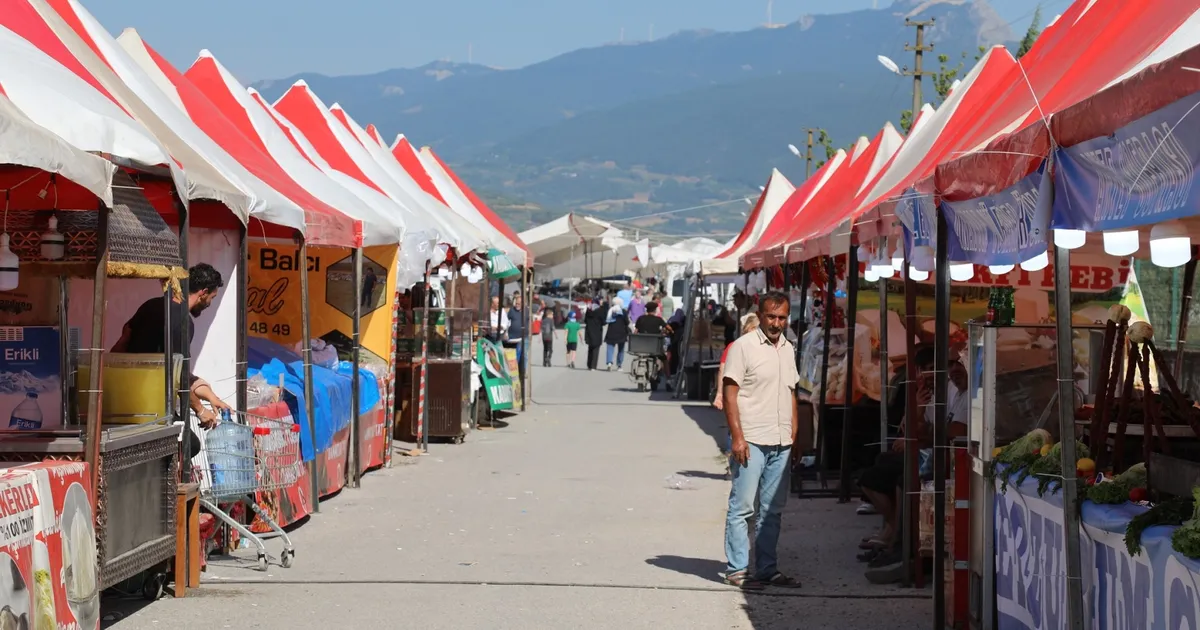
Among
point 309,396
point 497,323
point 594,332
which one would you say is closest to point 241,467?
point 309,396

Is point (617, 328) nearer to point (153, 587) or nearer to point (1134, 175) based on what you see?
point (153, 587)

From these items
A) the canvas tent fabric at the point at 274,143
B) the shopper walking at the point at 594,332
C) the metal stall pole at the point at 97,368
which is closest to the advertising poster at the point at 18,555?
the metal stall pole at the point at 97,368

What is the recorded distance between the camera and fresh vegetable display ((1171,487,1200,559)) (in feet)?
15.6

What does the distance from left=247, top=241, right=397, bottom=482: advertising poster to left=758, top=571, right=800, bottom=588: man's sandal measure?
5403 mm

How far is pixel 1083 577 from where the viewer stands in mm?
5895

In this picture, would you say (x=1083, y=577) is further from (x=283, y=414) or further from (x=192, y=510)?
(x=283, y=414)

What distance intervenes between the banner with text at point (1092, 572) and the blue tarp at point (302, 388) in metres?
6.35

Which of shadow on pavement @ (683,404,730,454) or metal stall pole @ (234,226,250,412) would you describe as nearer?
A: metal stall pole @ (234,226,250,412)

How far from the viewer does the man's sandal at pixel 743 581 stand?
915cm

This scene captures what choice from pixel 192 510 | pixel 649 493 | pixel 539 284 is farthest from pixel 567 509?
pixel 539 284

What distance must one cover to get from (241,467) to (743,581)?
3378mm

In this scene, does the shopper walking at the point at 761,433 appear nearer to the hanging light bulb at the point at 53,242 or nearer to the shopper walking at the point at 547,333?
the hanging light bulb at the point at 53,242

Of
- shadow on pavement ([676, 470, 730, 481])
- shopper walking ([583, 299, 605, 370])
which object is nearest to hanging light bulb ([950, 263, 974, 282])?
shadow on pavement ([676, 470, 730, 481])

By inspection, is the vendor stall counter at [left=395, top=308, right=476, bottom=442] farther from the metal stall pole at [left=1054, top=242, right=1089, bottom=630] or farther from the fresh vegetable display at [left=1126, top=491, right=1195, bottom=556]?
the fresh vegetable display at [left=1126, top=491, right=1195, bottom=556]
